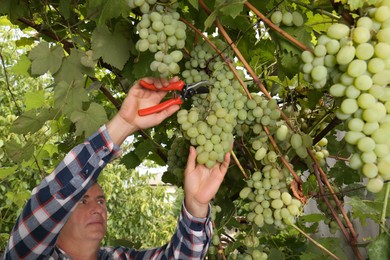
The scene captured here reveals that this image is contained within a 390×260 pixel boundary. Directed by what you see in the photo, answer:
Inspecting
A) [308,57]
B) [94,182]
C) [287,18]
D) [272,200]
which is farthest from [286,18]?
[94,182]

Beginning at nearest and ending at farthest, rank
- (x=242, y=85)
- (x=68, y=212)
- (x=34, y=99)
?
(x=242, y=85)
(x=68, y=212)
(x=34, y=99)

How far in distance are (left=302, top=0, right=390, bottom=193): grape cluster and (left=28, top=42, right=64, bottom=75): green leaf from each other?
30.0 inches

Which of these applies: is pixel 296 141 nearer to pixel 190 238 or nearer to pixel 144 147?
pixel 190 238

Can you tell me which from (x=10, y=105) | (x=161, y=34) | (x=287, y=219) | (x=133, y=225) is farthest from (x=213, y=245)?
(x=133, y=225)

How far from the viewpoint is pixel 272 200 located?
1.04 meters

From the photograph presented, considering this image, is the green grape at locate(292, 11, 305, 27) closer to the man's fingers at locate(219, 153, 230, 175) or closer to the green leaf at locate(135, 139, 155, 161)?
the man's fingers at locate(219, 153, 230, 175)

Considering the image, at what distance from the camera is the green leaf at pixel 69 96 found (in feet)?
4.08

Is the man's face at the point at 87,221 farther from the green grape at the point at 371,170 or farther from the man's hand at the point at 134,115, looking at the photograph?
the green grape at the point at 371,170

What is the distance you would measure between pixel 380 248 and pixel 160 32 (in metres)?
0.49

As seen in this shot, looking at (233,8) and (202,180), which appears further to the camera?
(202,180)

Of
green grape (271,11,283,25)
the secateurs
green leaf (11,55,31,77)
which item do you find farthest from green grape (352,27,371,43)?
green leaf (11,55,31,77)

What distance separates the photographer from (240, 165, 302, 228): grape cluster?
101cm

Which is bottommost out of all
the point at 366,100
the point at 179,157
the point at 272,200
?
the point at 179,157

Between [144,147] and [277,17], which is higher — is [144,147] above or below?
below
